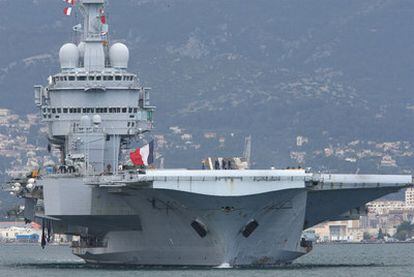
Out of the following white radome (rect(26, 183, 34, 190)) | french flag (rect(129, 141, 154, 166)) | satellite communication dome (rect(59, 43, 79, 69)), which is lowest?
white radome (rect(26, 183, 34, 190))

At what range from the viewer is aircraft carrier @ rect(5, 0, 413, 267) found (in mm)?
64250

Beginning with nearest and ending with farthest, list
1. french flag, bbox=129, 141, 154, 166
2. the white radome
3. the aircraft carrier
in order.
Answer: the aircraft carrier, french flag, bbox=129, 141, 154, 166, the white radome

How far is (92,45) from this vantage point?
7900cm

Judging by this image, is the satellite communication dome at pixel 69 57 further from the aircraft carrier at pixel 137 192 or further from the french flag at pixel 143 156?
the french flag at pixel 143 156

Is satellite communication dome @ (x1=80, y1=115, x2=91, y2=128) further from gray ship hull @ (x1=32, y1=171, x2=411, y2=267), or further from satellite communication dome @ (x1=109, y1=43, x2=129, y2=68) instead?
gray ship hull @ (x1=32, y1=171, x2=411, y2=267)

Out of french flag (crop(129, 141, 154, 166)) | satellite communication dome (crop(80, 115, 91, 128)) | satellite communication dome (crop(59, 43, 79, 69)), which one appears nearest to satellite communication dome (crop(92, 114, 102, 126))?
satellite communication dome (crop(80, 115, 91, 128))

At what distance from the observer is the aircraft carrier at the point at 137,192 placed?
64250 mm

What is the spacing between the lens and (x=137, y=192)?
6619 cm

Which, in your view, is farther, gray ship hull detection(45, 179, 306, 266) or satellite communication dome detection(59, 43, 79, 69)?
satellite communication dome detection(59, 43, 79, 69)

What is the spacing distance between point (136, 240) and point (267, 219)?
622 cm

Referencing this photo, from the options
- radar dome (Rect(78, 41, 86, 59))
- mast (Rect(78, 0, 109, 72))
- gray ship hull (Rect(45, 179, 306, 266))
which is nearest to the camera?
gray ship hull (Rect(45, 179, 306, 266))

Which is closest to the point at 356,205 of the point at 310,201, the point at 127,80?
the point at 310,201

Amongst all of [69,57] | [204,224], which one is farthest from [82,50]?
[204,224]

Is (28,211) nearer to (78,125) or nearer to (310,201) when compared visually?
(78,125)
